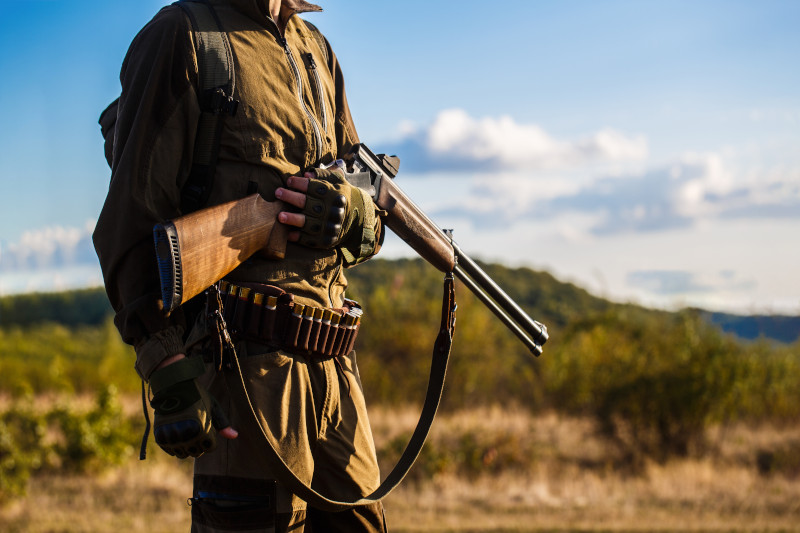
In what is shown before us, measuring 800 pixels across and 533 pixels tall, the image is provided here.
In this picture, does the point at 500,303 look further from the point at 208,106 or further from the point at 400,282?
the point at 400,282

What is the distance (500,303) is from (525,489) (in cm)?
789

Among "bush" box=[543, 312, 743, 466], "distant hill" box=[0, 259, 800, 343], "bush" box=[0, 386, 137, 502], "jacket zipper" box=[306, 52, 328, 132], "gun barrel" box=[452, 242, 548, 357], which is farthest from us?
"distant hill" box=[0, 259, 800, 343]

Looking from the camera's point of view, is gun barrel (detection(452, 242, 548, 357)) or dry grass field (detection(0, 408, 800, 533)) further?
dry grass field (detection(0, 408, 800, 533))

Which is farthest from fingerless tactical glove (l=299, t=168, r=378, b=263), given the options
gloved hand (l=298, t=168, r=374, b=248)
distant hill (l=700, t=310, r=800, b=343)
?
distant hill (l=700, t=310, r=800, b=343)

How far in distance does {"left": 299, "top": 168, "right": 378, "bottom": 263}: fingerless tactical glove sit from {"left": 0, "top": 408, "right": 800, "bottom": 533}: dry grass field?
18.7ft

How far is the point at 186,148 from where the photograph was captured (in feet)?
8.25

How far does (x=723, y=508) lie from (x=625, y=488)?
2.09 m

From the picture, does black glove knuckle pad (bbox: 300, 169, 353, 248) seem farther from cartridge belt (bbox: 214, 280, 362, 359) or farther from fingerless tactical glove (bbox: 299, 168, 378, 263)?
cartridge belt (bbox: 214, 280, 362, 359)

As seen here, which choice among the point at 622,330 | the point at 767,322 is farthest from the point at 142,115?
the point at 622,330

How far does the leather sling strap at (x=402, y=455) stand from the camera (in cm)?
239

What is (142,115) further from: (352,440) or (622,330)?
(622,330)

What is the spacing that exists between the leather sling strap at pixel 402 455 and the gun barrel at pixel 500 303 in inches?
5.6

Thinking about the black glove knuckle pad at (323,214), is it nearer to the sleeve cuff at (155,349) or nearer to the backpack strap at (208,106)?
the backpack strap at (208,106)

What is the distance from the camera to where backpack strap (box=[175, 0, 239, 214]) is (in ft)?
8.22
